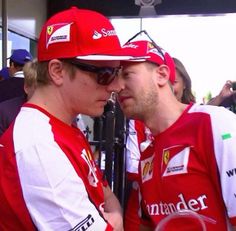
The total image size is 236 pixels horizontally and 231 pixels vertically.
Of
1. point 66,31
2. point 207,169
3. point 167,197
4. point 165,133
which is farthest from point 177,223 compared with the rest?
point 66,31

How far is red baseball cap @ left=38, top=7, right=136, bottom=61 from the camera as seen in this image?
135 cm

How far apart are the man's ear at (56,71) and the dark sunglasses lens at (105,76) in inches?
4.9

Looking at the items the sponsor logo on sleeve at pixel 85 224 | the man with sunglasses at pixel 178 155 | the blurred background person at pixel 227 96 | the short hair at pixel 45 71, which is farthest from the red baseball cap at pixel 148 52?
the blurred background person at pixel 227 96

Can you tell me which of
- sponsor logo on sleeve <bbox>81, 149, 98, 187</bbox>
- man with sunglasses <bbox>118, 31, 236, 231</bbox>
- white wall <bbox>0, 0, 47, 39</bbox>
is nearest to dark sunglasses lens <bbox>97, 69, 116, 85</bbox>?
sponsor logo on sleeve <bbox>81, 149, 98, 187</bbox>

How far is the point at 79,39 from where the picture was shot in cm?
135

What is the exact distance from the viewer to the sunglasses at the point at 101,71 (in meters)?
1.38

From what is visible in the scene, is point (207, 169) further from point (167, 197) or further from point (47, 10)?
point (47, 10)

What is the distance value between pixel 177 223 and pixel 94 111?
0.54m

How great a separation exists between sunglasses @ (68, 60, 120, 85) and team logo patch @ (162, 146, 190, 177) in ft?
1.29

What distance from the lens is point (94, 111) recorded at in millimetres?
1467

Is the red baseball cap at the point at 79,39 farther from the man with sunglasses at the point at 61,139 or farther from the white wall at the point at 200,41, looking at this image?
the white wall at the point at 200,41

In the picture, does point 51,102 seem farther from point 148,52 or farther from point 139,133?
point 139,133

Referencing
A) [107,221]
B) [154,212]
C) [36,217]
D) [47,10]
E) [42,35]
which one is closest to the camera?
[36,217]

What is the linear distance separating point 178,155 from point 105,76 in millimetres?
441
